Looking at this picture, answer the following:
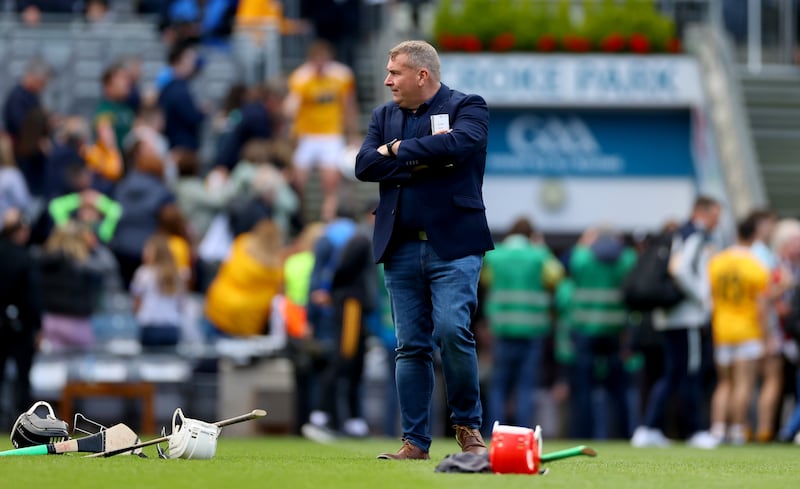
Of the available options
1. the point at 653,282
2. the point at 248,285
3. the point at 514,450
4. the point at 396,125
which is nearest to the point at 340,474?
the point at 514,450

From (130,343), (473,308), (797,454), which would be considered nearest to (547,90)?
(130,343)

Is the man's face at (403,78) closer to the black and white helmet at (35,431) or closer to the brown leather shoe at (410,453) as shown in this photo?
the brown leather shoe at (410,453)

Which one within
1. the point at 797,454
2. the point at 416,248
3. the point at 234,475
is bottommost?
the point at 797,454

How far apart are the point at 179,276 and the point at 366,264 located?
1.90 meters

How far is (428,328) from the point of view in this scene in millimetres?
10203

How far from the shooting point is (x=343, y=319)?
1725 cm

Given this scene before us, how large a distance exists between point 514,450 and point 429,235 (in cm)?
160

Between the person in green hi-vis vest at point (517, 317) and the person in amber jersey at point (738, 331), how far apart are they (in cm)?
168

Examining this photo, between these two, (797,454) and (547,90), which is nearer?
(797,454)

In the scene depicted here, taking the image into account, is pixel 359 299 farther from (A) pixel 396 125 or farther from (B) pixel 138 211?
(A) pixel 396 125

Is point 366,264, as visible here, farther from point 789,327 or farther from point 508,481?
point 508,481

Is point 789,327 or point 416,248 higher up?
point 416,248

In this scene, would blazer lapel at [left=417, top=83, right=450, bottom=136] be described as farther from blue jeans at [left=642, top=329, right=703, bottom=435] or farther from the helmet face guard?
blue jeans at [left=642, top=329, right=703, bottom=435]

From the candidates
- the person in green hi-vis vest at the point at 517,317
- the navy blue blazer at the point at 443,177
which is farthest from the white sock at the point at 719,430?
the navy blue blazer at the point at 443,177
